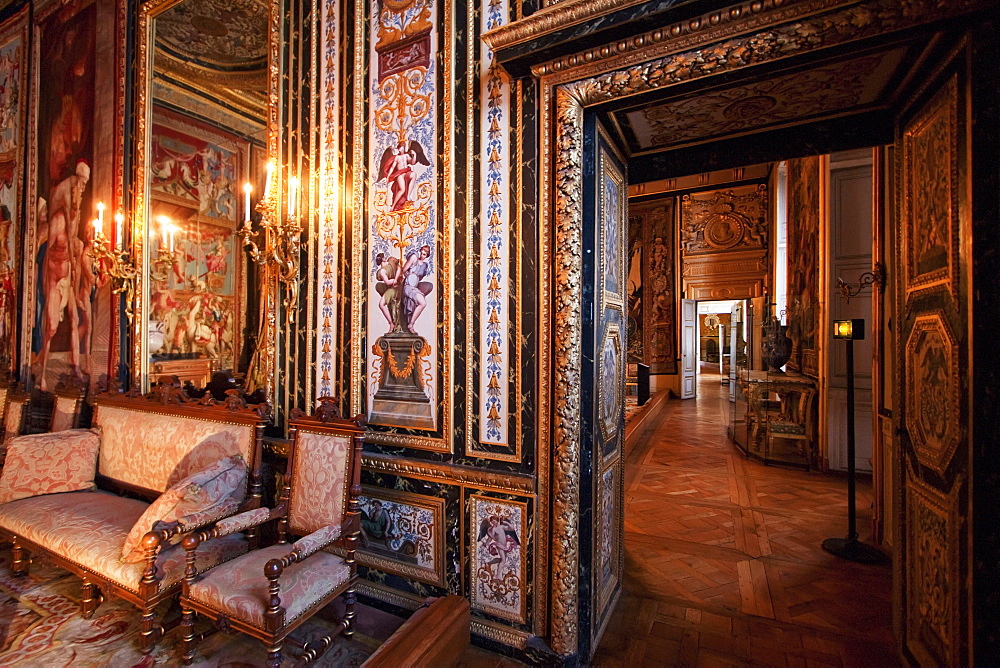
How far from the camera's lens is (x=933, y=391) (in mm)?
1811

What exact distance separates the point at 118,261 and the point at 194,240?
0.91m

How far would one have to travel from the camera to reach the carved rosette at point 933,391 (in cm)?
164

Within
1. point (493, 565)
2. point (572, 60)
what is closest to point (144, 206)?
point (572, 60)

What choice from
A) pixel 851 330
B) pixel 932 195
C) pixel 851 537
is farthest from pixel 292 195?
pixel 851 537

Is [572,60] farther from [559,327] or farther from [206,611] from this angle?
[206,611]

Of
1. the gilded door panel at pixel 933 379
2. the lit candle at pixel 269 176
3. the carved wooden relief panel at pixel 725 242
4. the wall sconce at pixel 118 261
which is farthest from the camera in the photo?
the carved wooden relief panel at pixel 725 242

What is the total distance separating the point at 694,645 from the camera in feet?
7.43

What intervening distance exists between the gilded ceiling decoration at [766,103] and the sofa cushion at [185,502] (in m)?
2.94

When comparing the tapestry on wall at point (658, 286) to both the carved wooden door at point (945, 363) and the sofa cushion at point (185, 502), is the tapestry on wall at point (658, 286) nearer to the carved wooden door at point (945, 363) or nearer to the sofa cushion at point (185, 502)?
the carved wooden door at point (945, 363)

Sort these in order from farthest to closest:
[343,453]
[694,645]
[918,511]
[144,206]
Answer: [144,206], [343,453], [694,645], [918,511]

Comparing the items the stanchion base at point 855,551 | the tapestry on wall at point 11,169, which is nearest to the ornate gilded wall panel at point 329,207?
the stanchion base at point 855,551

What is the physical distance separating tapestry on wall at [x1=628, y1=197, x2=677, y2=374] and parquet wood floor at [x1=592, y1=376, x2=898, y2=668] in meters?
6.79

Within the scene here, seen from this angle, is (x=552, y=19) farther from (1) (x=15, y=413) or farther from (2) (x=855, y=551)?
(1) (x=15, y=413)

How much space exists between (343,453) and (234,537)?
103 cm
